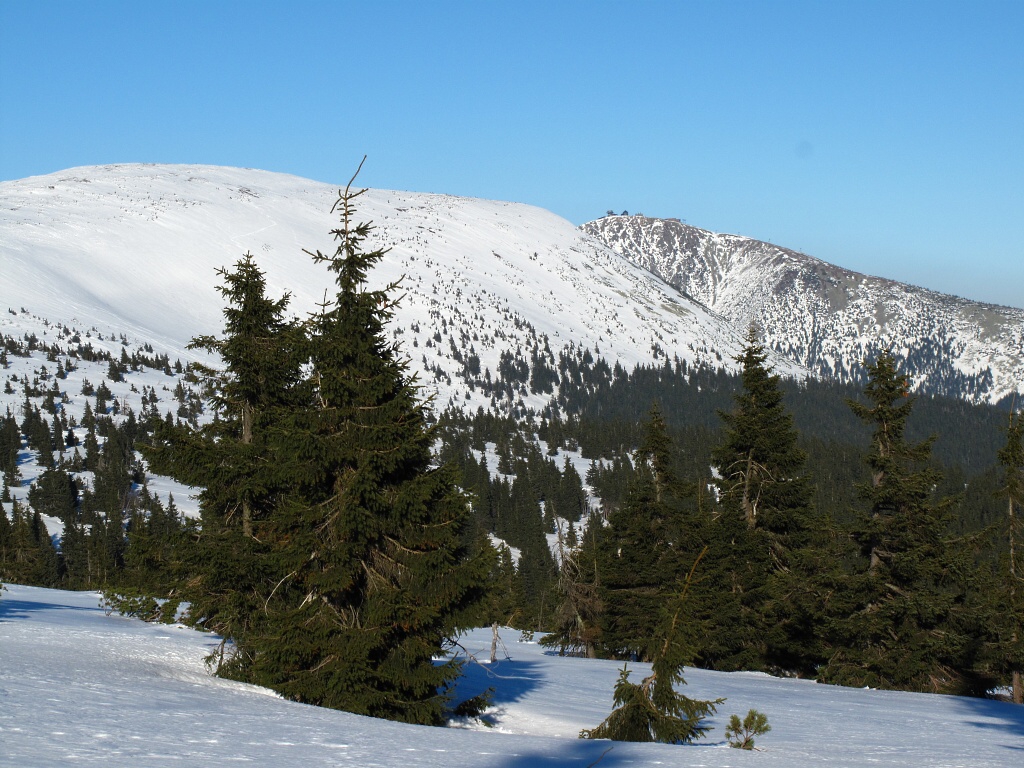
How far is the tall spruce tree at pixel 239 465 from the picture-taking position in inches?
659

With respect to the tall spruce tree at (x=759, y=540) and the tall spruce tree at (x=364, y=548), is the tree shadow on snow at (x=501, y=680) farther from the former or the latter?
the tall spruce tree at (x=759, y=540)

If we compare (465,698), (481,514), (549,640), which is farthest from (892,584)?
(481,514)

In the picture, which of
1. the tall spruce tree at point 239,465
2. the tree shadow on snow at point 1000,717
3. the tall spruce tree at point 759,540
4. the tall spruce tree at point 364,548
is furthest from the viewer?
the tall spruce tree at point 759,540

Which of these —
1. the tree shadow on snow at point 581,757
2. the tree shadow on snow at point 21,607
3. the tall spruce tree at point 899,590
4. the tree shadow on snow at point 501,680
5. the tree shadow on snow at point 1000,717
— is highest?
the tall spruce tree at point 899,590

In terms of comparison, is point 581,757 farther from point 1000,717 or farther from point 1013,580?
point 1013,580

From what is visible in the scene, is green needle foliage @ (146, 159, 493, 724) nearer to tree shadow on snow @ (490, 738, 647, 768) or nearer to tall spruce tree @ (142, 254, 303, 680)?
tall spruce tree @ (142, 254, 303, 680)

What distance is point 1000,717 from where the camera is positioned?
19094mm

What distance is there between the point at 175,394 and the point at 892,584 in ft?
421

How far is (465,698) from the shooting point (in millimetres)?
17297

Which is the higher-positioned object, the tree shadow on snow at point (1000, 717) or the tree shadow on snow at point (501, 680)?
the tree shadow on snow at point (1000, 717)

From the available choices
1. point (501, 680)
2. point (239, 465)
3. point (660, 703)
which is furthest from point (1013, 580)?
point (239, 465)

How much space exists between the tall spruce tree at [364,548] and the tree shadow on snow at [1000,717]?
30.2 feet

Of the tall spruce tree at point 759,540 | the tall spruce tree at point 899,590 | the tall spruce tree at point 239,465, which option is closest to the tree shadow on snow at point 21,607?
the tall spruce tree at point 239,465

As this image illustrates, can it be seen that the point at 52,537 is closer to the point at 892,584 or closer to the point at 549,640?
the point at 549,640
